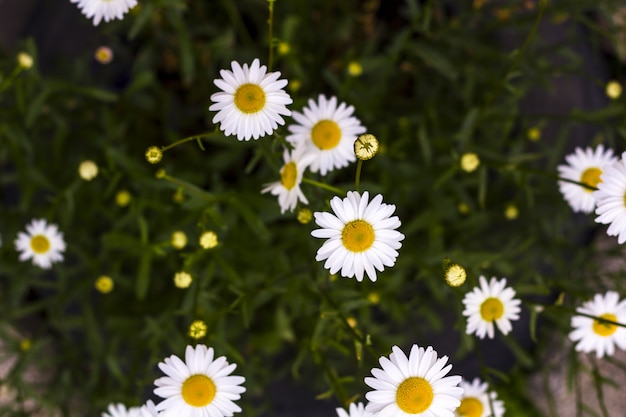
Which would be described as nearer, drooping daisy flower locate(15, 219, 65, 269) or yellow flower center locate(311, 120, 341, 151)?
yellow flower center locate(311, 120, 341, 151)

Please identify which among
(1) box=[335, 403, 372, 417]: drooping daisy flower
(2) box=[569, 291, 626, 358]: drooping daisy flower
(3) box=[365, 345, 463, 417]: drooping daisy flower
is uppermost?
(2) box=[569, 291, 626, 358]: drooping daisy flower

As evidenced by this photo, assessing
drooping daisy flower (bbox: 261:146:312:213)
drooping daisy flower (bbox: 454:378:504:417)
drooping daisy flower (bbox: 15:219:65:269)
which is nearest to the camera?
drooping daisy flower (bbox: 261:146:312:213)

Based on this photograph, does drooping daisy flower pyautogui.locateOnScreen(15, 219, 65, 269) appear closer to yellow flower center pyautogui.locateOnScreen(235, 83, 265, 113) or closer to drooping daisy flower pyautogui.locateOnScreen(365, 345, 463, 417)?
yellow flower center pyautogui.locateOnScreen(235, 83, 265, 113)

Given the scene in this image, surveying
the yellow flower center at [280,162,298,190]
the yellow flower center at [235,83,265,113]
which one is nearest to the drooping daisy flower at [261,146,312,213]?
the yellow flower center at [280,162,298,190]

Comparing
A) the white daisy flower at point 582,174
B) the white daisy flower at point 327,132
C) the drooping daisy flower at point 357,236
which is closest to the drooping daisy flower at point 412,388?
the drooping daisy flower at point 357,236

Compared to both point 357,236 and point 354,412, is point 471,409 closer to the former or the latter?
point 354,412

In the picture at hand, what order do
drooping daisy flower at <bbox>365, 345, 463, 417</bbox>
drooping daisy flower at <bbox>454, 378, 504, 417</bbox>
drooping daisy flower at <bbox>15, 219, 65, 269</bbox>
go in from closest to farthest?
1. drooping daisy flower at <bbox>365, 345, 463, 417</bbox>
2. drooping daisy flower at <bbox>454, 378, 504, 417</bbox>
3. drooping daisy flower at <bbox>15, 219, 65, 269</bbox>
